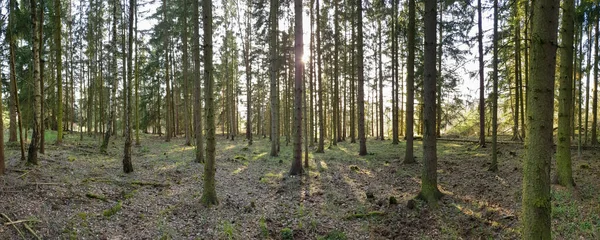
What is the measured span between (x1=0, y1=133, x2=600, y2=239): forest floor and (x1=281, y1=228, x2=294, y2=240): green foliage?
22 mm

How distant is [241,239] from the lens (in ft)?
20.0

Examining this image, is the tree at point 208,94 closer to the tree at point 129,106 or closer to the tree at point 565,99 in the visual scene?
the tree at point 129,106

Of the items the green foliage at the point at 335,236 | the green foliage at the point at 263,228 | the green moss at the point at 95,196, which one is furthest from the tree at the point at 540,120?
the green moss at the point at 95,196

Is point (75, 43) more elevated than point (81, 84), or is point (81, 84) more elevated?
point (75, 43)

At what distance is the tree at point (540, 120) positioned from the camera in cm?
340

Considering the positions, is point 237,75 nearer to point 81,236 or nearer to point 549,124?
point 81,236

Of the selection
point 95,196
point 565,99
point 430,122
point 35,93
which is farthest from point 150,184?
point 565,99

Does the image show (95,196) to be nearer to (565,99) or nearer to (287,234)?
(287,234)

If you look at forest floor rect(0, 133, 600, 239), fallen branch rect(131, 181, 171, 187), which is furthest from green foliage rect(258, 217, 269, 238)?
fallen branch rect(131, 181, 171, 187)

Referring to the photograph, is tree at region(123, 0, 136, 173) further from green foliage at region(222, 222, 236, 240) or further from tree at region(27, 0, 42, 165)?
green foliage at region(222, 222, 236, 240)

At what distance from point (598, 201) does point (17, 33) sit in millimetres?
15595

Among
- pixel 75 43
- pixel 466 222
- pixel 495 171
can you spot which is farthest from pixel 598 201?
pixel 75 43

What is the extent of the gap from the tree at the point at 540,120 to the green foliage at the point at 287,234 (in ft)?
13.5

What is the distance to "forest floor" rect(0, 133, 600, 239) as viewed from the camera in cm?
574
